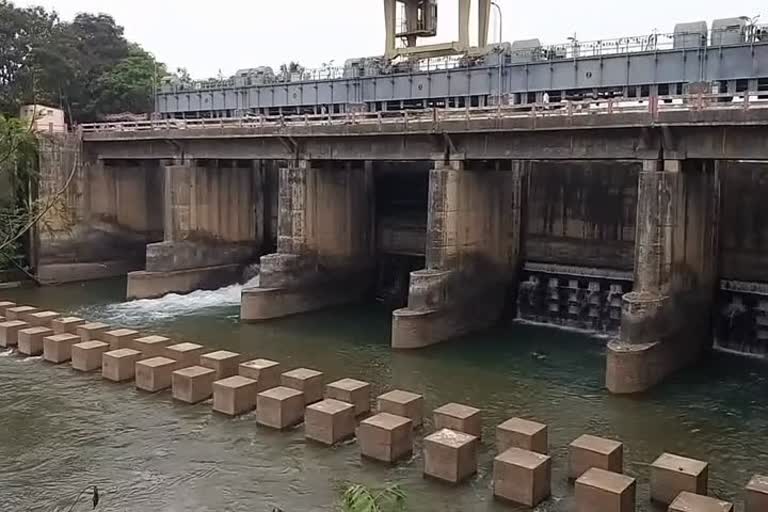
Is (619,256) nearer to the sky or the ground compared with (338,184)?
nearer to the ground

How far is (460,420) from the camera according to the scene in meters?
17.2

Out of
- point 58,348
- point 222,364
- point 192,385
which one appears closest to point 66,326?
point 58,348

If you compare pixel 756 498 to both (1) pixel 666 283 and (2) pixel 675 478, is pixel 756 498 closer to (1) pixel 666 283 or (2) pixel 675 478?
(2) pixel 675 478

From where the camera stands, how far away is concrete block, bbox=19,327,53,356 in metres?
25.6

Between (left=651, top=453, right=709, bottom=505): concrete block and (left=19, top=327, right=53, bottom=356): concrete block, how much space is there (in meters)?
19.4

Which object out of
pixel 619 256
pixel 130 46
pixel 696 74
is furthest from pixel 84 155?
pixel 130 46

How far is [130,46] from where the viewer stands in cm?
8675

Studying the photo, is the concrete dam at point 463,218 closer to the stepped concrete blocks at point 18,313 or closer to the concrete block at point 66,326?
Answer: the stepped concrete blocks at point 18,313

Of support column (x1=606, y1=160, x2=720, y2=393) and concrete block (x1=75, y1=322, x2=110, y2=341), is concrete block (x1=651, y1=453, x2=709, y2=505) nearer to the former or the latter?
support column (x1=606, y1=160, x2=720, y2=393)

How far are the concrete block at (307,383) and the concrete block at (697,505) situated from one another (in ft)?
31.6

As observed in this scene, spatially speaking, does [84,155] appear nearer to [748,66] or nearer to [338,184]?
[338,184]

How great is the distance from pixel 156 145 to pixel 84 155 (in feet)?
18.5

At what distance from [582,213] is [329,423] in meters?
19.4

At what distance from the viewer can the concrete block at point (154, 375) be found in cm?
2138
